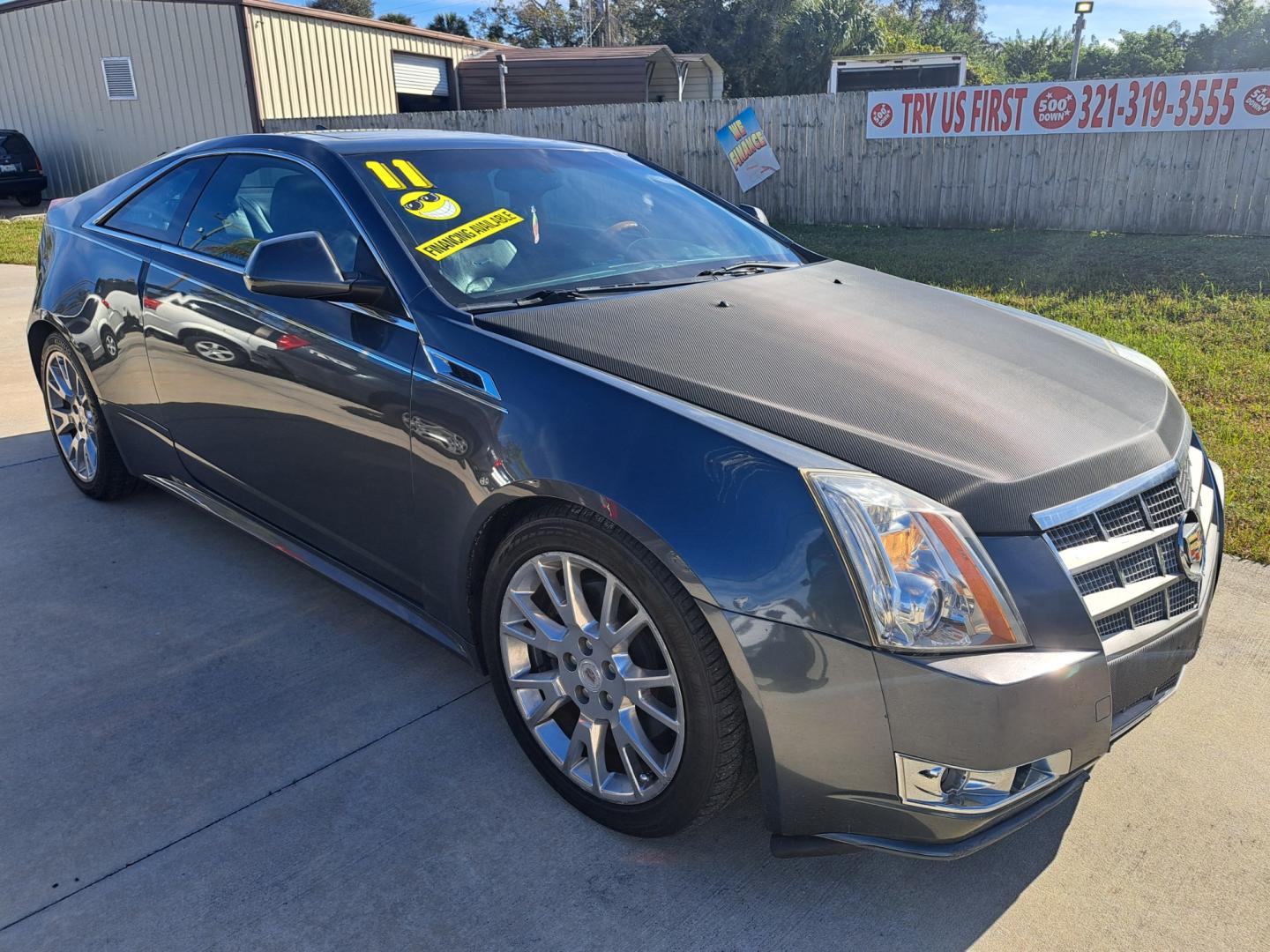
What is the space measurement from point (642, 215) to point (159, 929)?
2.56 meters

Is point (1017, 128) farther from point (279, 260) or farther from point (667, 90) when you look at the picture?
point (667, 90)

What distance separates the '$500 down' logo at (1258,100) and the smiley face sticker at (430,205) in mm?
10554

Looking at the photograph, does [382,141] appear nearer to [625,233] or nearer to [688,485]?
[625,233]

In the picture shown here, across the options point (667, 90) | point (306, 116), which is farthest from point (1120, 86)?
point (667, 90)

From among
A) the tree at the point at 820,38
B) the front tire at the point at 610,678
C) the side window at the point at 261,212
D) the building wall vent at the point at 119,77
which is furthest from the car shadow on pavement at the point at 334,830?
the tree at the point at 820,38

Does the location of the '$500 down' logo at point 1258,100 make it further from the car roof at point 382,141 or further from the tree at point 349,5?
the tree at point 349,5

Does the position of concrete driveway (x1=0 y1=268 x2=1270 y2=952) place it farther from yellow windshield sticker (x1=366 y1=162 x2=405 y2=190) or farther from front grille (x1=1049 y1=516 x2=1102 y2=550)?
yellow windshield sticker (x1=366 y1=162 x2=405 y2=190)

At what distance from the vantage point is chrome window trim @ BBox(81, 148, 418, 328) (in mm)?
2811

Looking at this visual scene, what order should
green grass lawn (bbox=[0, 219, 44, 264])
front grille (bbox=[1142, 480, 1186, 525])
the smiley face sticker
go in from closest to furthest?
front grille (bbox=[1142, 480, 1186, 525]), the smiley face sticker, green grass lawn (bbox=[0, 219, 44, 264])

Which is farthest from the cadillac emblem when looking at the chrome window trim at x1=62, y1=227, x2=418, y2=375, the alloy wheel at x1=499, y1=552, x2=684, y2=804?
the chrome window trim at x1=62, y1=227, x2=418, y2=375

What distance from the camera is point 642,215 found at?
3.46 meters

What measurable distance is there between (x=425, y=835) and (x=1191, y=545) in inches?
77.5

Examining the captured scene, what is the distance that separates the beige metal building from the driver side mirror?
2062cm

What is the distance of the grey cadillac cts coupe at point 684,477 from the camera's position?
74.9 inches
